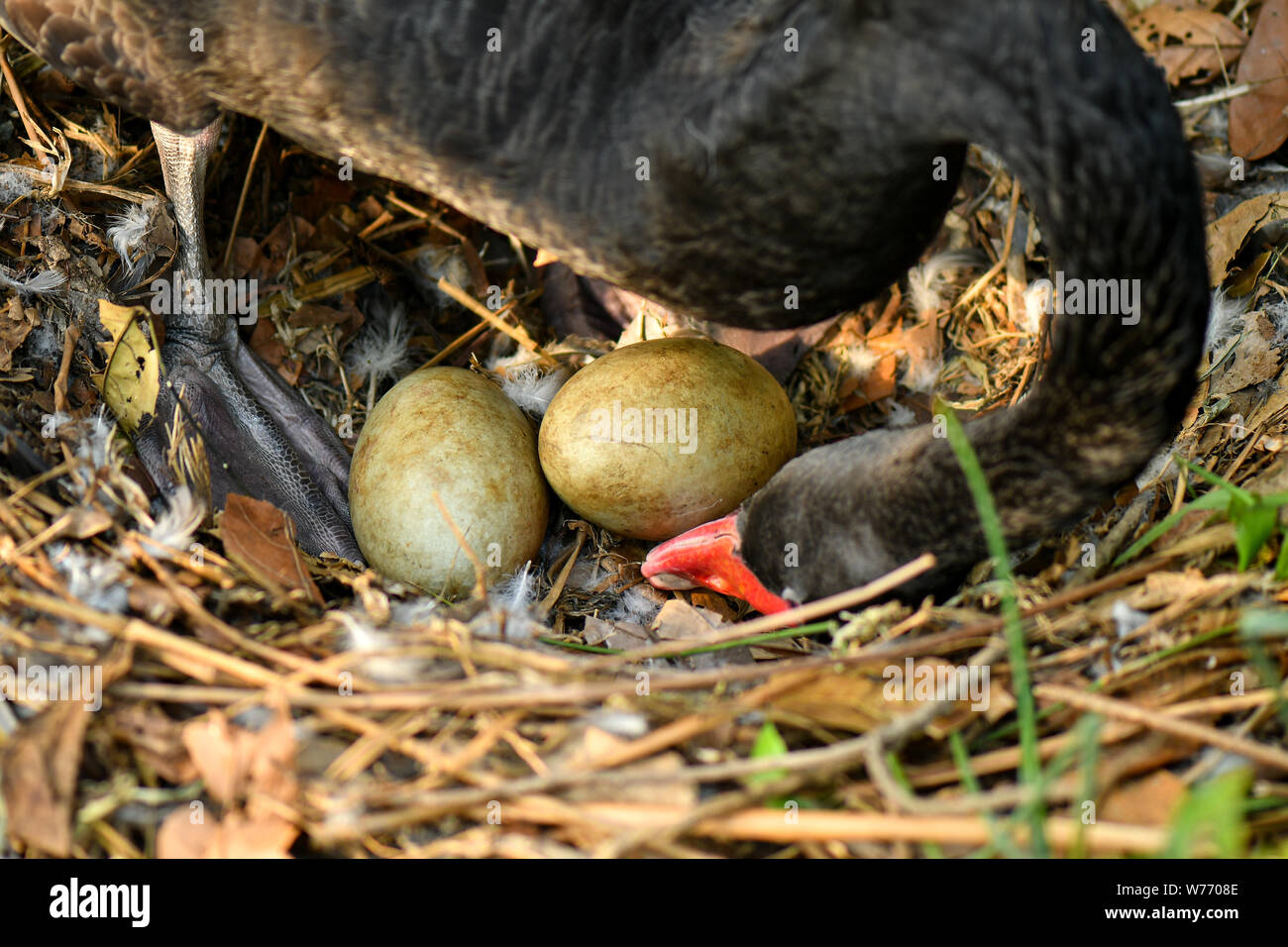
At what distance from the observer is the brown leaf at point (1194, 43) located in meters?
3.15

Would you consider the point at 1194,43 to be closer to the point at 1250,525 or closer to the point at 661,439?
the point at 1250,525

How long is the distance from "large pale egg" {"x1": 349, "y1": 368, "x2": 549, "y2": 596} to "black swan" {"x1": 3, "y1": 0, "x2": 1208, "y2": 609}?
0.42 meters

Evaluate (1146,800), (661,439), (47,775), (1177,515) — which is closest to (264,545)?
(47,775)

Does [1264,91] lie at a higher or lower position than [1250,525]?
higher

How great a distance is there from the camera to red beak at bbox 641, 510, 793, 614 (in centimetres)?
238

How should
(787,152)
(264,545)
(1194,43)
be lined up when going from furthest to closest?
(1194,43) → (264,545) → (787,152)

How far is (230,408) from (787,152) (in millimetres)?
1904

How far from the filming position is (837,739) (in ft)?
5.74

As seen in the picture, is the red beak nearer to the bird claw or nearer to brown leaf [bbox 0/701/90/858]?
the bird claw

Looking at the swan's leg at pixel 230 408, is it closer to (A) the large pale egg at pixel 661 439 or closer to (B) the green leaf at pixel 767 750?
(A) the large pale egg at pixel 661 439

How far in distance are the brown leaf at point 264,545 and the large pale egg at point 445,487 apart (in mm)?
252

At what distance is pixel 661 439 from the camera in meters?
2.54

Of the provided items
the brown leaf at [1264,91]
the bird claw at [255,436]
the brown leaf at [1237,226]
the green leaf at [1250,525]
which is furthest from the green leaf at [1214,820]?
the brown leaf at [1264,91]
